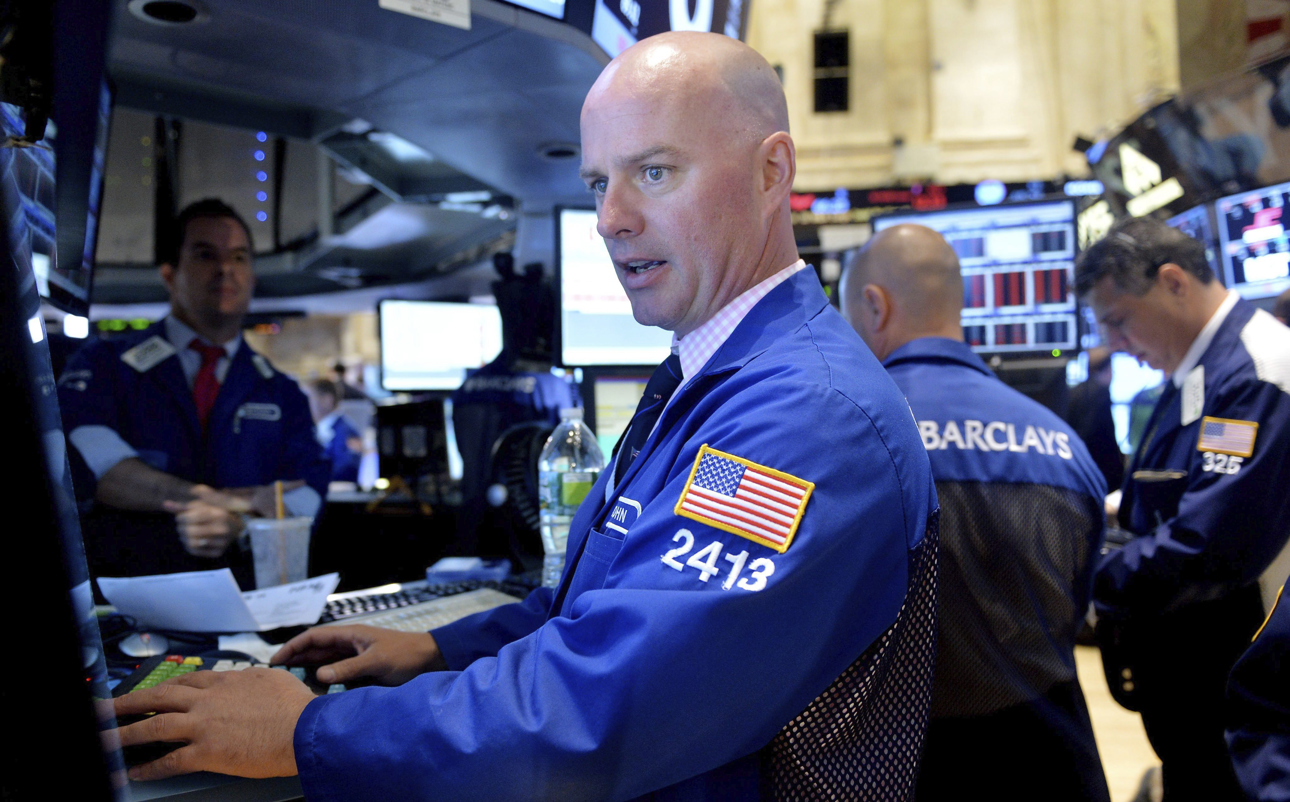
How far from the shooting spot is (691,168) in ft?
3.28

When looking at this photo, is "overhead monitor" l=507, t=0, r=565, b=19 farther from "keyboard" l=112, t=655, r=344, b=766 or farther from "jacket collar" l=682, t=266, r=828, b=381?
"keyboard" l=112, t=655, r=344, b=766

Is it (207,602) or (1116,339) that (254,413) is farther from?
(1116,339)

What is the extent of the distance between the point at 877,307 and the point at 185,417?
1965mm

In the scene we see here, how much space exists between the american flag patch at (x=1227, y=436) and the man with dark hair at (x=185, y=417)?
235 cm

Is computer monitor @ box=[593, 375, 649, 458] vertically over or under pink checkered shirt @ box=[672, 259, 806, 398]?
under

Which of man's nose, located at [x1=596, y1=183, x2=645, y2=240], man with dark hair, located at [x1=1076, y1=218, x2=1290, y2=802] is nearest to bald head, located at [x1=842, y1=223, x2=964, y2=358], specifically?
man with dark hair, located at [x1=1076, y1=218, x2=1290, y2=802]

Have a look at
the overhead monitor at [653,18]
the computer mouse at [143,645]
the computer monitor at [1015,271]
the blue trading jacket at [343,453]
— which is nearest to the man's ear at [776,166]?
the overhead monitor at [653,18]

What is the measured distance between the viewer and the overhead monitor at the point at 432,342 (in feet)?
16.6

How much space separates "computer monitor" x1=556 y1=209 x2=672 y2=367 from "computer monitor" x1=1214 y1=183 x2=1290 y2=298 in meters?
2.87

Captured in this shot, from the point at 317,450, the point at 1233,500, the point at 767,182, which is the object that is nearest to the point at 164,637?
the point at 767,182

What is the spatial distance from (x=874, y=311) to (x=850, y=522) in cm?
131

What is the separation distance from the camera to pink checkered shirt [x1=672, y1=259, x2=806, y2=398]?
1032 mm

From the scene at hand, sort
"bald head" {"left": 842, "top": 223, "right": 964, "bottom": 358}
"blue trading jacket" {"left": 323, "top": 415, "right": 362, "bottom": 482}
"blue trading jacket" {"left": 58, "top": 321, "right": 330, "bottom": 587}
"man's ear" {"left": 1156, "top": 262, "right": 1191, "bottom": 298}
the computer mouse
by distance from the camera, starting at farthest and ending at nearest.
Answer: "blue trading jacket" {"left": 323, "top": 415, "right": 362, "bottom": 482}, "man's ear" {"left": 1156, "top": 262, "right": 1191, "bottom": 298}, "blue trading jacket" {"left": 58, "top": 321, "right": 330, "bottom": 587}, "bald head" {"left": 842, "top": 223, "right": 964, "bottom": 358}, the computer mouse

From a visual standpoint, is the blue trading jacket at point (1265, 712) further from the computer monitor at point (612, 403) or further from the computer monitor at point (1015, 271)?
the computer monitor at point (1015, 271)
